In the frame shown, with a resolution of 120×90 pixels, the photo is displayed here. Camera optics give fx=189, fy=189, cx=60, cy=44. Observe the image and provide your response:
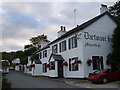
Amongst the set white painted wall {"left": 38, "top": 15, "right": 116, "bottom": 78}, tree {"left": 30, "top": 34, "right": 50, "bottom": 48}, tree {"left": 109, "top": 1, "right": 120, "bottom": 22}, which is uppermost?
tree {"left": 109, "top": 1, "right": 120, "bottom": 22}

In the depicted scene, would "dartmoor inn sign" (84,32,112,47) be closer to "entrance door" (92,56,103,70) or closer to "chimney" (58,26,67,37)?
"entrance door" (92,56,103,70)

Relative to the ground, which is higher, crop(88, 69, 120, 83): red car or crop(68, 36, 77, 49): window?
crop(68, 36, 77, 49): window

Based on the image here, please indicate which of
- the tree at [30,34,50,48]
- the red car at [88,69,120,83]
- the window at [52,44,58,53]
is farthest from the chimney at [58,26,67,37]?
the tree at [30,34,50,48]

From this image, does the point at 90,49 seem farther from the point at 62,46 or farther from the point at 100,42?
the point at 62,46

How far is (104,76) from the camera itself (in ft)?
62.3

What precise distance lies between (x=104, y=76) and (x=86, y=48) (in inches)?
212

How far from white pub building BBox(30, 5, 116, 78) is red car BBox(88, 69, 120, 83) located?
341 cm

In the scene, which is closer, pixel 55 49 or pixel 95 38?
pixel 95 38

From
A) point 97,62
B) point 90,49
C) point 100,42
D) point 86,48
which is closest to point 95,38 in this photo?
point 100,42

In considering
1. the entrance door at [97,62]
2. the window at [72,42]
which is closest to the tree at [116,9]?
the window at [72,42]

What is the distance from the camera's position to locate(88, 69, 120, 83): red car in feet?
61.6

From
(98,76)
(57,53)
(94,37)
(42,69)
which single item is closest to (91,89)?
(98,76)

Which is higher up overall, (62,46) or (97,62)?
(62,46)

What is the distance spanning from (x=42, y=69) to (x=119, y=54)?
19.3 meters
